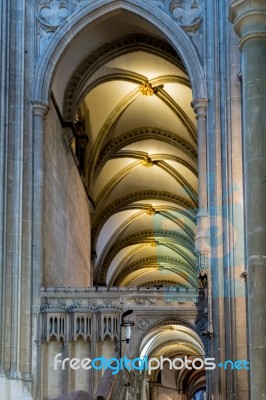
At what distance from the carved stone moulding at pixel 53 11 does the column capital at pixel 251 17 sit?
1186 cm

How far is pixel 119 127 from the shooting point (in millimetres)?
31453

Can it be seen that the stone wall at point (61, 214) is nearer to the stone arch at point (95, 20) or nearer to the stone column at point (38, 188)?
the stone column at point (38, 188)

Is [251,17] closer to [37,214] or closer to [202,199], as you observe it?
[202,199]

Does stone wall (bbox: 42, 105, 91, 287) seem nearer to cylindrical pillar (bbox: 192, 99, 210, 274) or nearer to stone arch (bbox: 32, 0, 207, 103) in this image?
stone arch (bbox: 32, 0, 207, 103)

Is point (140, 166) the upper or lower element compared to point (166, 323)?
upper

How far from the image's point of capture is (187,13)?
2283 centimetres

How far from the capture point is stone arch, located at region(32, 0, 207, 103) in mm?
22453

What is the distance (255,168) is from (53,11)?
1288 cm

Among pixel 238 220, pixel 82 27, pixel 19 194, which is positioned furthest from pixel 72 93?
pixel 238 220

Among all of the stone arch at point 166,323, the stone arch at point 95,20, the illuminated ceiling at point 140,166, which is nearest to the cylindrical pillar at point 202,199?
the stone arch at point 95,20

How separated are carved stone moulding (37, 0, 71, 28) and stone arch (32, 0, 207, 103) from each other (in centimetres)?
20

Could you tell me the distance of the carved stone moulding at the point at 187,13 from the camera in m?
22.7

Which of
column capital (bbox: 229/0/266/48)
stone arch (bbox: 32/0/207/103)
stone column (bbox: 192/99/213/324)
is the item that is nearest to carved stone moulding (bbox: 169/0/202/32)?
stone arch (bbox: 32/0/207/103)

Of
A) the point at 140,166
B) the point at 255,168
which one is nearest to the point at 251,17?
the point at 255,168
